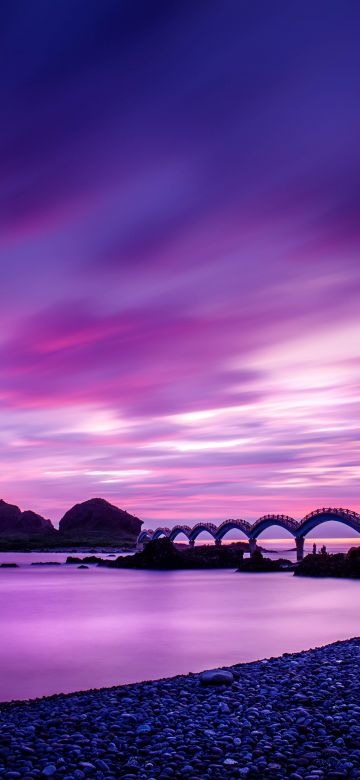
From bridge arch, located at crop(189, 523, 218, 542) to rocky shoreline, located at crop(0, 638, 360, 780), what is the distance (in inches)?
4593

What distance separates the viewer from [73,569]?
7862 centimetres

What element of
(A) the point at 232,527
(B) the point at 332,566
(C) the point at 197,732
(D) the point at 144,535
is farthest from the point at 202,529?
(C) the point at 197,732

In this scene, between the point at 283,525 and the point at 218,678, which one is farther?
the point at 283,525

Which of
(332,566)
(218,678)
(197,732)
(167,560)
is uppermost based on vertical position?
(197,732)

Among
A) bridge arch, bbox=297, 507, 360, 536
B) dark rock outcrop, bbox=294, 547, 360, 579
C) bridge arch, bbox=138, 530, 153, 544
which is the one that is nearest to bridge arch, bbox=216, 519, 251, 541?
bridge arch, bbox=297, 507, 360, 536

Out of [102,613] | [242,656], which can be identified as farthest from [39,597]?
[242,656]

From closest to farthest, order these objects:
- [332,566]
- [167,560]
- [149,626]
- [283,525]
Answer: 1. [149,626]
2. [332,566]
3. [167,560]
4. [283,525]

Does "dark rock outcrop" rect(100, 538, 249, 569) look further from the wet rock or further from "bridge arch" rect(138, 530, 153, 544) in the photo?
"bridge arch" rect(138, 530, 153, 544)

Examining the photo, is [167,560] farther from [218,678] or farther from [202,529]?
[218,678]

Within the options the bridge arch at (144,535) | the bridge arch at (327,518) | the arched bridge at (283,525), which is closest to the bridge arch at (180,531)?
the arched bridge at (283,525)

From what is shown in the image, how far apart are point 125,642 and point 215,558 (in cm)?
5863

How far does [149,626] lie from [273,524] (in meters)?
76.0

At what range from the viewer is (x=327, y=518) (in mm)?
85000

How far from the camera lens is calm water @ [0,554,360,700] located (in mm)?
19823
